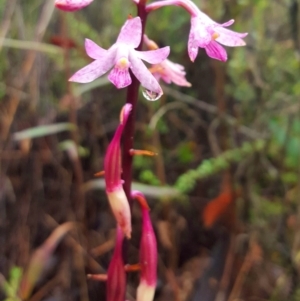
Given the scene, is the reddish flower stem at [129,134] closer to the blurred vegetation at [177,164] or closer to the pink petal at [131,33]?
the pink petal at [131,33]

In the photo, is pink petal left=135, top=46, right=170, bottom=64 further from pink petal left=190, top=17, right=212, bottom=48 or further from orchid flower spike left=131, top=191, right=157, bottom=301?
orchid flower spike left=131, top=191, right=157, bottom=301

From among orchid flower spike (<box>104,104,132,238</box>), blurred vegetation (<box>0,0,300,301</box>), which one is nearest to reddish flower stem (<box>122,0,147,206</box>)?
orchid flower spike (<box>104,104,132,238</box>)

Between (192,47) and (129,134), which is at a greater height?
(192,47)

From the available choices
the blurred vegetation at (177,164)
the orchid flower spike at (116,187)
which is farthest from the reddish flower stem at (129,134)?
the blurred vegetation at (177,164)

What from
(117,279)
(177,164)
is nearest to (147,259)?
(117,279)

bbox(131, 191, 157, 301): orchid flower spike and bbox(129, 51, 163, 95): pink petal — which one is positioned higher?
bbox(129, 51, 163, 95): pink petal

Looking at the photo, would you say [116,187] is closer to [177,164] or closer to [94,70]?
[94,70]

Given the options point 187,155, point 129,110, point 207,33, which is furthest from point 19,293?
point 207,33
